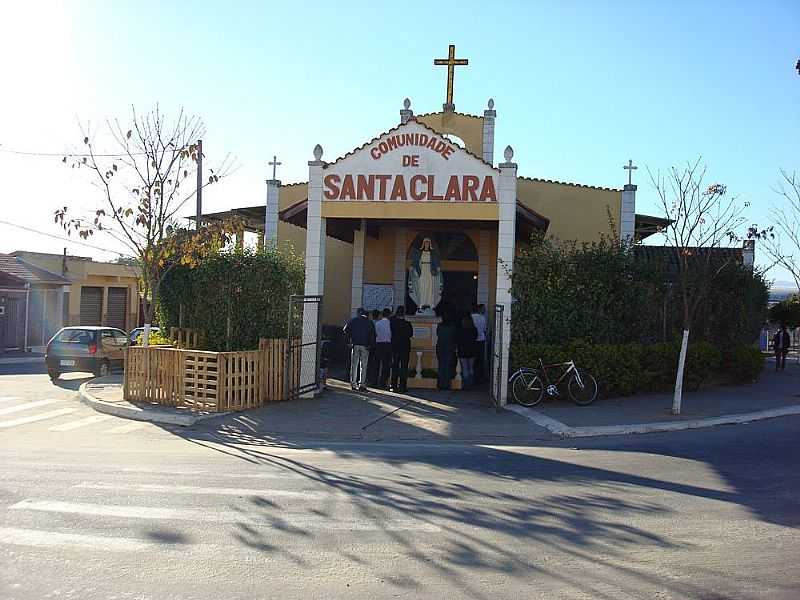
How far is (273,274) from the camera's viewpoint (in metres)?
16.8

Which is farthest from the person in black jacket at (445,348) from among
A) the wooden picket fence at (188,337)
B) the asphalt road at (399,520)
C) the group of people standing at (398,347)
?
the asphalt road at (399,520)

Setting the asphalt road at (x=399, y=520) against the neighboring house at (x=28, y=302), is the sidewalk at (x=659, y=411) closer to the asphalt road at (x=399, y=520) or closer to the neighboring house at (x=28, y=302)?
the asphalt road at (x=399, y=520)

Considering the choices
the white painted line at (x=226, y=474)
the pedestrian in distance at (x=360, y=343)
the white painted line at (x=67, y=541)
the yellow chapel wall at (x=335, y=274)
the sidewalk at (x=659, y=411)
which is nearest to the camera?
the white painted line at (x=67, y=541)

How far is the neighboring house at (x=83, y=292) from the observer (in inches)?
1414

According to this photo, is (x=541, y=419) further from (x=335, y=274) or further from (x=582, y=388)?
(x=335, y=274)

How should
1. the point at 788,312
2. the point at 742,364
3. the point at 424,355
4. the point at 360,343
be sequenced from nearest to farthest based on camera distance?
the point at 360,343 < the point at 424,355 < the point at 742,364 < the point at 788,312

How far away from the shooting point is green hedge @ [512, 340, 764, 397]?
15.3 m

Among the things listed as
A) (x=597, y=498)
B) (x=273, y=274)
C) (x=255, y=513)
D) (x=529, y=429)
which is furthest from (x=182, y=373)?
(x=597, y=498)

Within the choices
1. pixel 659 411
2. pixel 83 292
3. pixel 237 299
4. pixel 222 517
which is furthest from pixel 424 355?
pixel 83 292

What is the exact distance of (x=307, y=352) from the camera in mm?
15672

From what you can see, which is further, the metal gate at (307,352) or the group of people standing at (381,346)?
the group of people standing at (381,346)

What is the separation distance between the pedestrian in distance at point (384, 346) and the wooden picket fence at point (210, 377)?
1964 millimetres

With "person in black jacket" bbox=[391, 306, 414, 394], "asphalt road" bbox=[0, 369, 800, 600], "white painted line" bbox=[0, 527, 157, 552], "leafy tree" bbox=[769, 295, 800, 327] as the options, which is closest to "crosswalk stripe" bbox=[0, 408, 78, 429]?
"asphalt road" bbox=[0, 369, 800, 600]

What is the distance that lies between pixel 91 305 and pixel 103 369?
65.0ft
